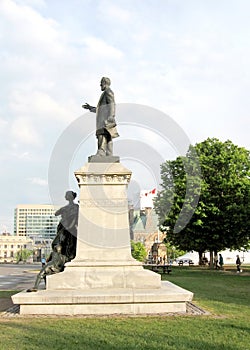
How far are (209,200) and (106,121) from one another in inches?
904

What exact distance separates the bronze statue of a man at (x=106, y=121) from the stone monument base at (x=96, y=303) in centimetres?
463

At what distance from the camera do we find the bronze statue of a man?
40.8 ft

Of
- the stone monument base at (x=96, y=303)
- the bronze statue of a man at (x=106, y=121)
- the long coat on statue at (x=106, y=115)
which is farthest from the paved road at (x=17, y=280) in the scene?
Result: the long coat on statue at (x=106, y=115)

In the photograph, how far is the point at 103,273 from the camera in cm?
1045

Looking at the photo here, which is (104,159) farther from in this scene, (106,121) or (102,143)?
(106,121)

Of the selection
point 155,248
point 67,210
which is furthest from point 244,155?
point 155,248

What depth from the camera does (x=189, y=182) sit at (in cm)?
3422

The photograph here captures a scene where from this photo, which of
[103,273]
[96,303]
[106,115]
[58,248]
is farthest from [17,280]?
[96,303]

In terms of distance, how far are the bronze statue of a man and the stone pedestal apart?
0.97m

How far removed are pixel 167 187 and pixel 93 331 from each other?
2999 cm

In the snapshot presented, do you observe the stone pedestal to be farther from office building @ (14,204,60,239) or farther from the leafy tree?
office building @ (14,204,60,239)

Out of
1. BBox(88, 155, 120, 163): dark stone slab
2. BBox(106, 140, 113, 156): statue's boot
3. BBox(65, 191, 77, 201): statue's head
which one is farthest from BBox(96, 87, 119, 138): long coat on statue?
BBox(65, 191, 77, 201): statue's head

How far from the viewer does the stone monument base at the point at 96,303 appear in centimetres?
917

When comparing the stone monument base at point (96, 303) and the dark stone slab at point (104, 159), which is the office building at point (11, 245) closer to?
the dark stone slab at point (104, 159)
